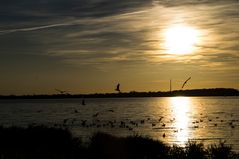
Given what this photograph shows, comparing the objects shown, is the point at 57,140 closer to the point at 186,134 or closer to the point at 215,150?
the point at 215,150

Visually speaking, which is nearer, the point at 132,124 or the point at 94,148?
the point at 94,148

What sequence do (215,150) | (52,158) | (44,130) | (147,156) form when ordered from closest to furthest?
1. (52,158)
2. (215,150)
3. (147,156)
4. (44,130)

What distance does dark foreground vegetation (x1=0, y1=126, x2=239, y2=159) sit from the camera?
25.2 metres

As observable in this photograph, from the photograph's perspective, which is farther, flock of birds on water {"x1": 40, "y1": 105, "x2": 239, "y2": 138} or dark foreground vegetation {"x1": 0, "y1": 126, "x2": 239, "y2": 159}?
flock of birds on water {"x1": 40, "y1": 105, "x2": 239, "y2": 138}

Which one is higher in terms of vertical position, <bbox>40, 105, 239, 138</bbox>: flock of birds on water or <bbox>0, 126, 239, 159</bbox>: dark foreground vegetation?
<bbox>0, 126, 239, 159</bbox>: dark foreground vegetation

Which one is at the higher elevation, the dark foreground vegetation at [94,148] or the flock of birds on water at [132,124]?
the dark foreground vegetation at [94,148]

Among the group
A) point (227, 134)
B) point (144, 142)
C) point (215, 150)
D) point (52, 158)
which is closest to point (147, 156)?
point (144, 142)

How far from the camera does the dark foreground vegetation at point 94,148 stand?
992 inches

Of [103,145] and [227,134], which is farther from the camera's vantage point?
[227,134]

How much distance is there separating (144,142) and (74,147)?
4081 millimetres

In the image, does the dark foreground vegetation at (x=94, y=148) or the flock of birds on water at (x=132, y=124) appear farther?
the flock of birds on water at (x=132, y=124)

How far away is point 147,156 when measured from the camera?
1088 inches

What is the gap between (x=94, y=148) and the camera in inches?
1081

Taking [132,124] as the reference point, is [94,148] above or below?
above
